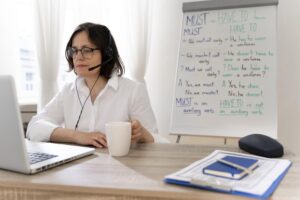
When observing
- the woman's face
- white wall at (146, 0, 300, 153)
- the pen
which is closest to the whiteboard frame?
white wall at (146, 0, 300, 153)

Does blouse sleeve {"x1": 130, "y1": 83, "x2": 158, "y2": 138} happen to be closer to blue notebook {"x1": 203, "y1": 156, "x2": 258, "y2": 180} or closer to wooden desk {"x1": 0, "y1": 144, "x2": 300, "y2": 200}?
wooden desk {"x1": 0, "y1": 144, "x2": 300, "y2": 200}

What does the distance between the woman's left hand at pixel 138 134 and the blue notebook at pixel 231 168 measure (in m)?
0.38

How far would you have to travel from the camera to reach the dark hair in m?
1.52

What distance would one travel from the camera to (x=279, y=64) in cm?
219

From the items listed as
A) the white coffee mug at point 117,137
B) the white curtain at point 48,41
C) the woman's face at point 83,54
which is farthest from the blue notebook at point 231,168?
the white curtain at point 48,41

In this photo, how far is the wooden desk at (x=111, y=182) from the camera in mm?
653

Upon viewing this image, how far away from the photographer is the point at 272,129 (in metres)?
1.72

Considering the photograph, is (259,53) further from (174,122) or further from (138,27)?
(138,27)

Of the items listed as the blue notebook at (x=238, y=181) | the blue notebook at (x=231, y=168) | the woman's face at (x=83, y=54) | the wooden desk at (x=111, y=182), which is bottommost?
the wooden desk at (x=111, y=182)

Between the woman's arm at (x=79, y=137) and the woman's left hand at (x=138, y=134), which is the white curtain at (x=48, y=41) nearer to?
the woman's arm at (x=79, y=137)

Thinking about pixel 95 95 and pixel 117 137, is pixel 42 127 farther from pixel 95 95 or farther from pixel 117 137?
pixel 117 137

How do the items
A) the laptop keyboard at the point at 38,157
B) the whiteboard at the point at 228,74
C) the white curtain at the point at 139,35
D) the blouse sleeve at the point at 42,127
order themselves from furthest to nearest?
the white curtain at the point at 139,35, the whiteboard at the point at 228,74, the blouse sleeve at the point at 42,127, the laptop keyboard at the point at 38,157

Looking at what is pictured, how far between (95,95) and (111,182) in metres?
0.88

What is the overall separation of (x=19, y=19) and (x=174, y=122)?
5.39ft
